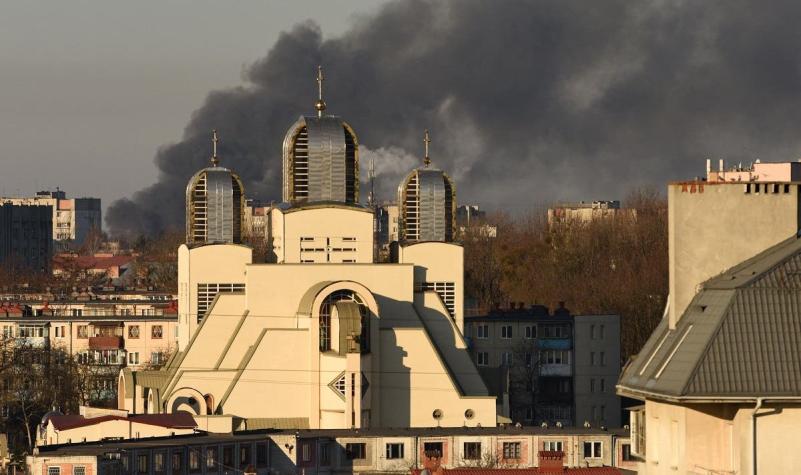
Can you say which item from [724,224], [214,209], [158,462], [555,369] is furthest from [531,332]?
[724,224]

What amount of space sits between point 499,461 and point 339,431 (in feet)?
17.4

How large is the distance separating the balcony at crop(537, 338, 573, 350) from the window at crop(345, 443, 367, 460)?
3373 centimetres

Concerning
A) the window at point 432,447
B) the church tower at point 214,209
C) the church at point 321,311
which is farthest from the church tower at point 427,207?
the window at point 432,447

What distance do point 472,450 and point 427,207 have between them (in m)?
16.8

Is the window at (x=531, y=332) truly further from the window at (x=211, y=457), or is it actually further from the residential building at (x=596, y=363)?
the window at (x=211, y=457)

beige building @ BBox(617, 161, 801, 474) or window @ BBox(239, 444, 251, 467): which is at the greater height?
beige building @ BBox(617, 161, 801, 474)

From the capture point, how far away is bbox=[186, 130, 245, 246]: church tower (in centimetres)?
8650

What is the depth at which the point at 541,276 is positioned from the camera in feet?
471

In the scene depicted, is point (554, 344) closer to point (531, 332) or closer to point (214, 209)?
point (531, 332)

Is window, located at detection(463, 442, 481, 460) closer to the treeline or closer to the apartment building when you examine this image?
the apartment building

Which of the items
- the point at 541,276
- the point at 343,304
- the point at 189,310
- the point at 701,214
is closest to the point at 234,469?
the point at 343,304

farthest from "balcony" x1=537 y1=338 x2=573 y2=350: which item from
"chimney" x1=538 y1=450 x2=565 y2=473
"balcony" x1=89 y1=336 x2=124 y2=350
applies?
"chimney" x1=538 y1=450 x2=565 y2=473

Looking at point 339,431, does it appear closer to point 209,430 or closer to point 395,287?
point 209,430

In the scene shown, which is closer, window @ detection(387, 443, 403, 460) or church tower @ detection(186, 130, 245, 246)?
window @ detection(387, 443, 403, 460)
